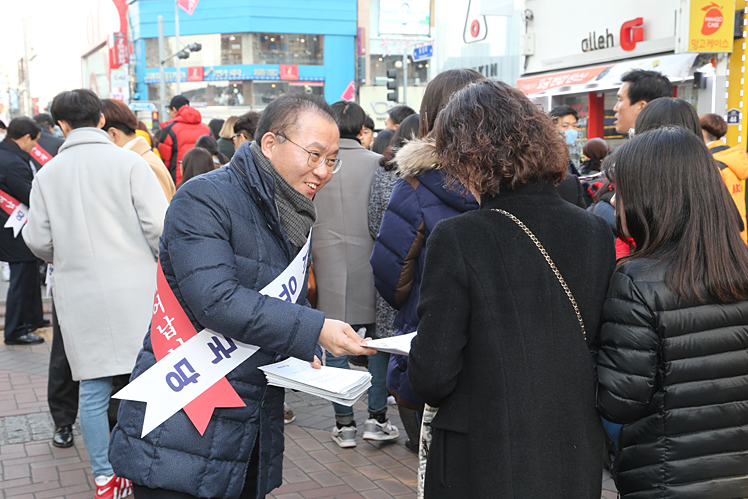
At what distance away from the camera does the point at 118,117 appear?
4562mm

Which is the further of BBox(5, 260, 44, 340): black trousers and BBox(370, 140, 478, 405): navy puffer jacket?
BBox(5, 260, 44, 340): black trousers

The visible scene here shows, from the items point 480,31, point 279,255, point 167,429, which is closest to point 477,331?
point 279,255

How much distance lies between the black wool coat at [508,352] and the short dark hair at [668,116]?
180 cm

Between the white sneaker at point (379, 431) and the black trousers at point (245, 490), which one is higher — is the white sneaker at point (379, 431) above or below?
below

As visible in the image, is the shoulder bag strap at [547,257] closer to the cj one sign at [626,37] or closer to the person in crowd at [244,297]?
the person in crowd at [244,297]

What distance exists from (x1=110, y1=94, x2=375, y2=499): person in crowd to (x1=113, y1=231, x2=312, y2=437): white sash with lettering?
30mm

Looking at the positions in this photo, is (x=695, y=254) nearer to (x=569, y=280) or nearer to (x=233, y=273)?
(x=569, y=280)

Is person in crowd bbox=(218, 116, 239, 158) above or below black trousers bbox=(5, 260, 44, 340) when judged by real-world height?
above

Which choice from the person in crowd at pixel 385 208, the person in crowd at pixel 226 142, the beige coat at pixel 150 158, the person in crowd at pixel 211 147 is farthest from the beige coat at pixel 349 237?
the person in crowd at pixel 226 142

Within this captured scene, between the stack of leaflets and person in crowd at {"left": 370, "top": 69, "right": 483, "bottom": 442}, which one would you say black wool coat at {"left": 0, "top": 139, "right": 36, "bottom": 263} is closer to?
person in crowd at {"left": 370, "top": 69, "right": 483, "bottom": 442}

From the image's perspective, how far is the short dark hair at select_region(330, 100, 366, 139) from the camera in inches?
176

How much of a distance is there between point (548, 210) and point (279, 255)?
83 cm

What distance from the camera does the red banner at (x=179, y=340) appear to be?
204cm

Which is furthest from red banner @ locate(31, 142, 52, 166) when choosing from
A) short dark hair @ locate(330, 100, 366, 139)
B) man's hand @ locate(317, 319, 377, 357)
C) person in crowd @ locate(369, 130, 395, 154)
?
man's hand @ locate(317, 319, 377, 357)
